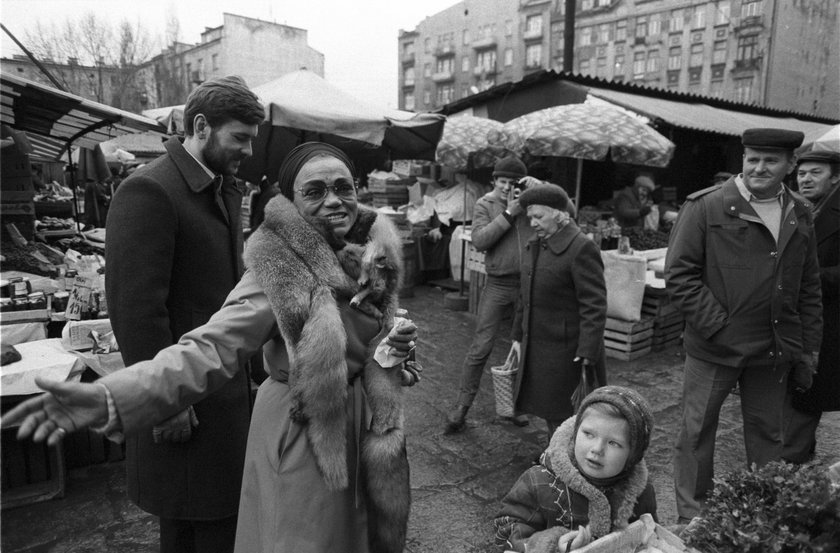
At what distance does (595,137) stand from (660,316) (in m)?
2.55

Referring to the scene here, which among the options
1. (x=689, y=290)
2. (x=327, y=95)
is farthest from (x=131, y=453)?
(x=327, y=95)

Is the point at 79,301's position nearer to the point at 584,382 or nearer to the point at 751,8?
the point at 584,382

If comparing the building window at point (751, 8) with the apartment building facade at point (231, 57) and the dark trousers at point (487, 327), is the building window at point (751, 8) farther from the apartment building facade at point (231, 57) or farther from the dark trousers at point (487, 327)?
the dark trousers at point (487, 327)

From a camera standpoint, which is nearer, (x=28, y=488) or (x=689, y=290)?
(x=689, y=290)

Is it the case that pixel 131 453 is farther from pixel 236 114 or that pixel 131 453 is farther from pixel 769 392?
pixel 769 392

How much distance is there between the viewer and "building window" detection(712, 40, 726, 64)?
36.2 metres

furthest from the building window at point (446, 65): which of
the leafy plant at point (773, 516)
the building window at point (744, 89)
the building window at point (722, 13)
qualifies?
the leafy plant at point (773, 516)

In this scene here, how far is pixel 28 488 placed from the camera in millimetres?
3602

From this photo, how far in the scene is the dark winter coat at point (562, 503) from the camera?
181 cm

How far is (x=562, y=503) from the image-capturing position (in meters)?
1.86

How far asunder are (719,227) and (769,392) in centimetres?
99

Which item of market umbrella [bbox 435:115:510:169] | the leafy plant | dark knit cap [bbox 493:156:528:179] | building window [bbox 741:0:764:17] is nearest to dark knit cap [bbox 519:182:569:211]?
dark knit cap [bbox 493:156:528:179]

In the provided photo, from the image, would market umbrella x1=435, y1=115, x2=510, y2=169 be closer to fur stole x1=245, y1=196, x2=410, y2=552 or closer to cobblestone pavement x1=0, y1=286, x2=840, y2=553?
cobblestone pavement x1=0, y1=286, x2=840, y2=553

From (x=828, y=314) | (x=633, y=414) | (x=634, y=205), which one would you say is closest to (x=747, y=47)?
(x=634, y=205)
